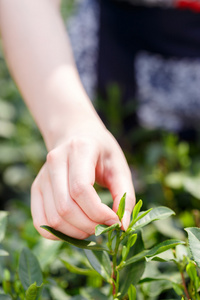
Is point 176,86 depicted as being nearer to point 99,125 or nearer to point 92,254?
point 99,125

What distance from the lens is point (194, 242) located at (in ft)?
2.01

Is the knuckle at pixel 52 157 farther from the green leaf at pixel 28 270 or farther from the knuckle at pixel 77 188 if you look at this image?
the green leaf at pixel 28 270

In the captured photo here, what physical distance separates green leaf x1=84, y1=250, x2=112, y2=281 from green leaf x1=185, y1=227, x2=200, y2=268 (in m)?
0.16

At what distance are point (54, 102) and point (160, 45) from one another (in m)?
0.79

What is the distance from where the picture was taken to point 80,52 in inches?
66.1

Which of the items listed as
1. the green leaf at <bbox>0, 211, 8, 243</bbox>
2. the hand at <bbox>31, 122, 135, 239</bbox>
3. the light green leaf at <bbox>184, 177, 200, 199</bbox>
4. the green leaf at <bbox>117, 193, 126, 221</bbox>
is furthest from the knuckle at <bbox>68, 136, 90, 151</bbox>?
the light green leaf at <bbox>184, 177, 200, 199</bbox>

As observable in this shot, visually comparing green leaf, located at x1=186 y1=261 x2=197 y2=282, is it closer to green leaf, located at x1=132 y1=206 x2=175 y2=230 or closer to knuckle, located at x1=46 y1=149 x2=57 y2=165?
green leaf, located at x1=132 y1=206 x2=175 y2=230

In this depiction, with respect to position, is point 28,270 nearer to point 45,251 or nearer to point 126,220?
point 45,251

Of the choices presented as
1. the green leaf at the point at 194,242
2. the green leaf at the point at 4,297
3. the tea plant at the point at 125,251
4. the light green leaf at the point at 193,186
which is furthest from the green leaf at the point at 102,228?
the light green leaf at the point at 193,186

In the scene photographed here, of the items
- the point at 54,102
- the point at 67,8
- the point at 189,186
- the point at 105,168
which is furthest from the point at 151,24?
the point at 67,8

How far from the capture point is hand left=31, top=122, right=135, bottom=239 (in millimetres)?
615

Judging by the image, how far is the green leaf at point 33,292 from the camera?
0.65 m

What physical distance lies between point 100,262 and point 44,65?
0.39 m

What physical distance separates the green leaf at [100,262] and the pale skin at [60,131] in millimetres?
56
